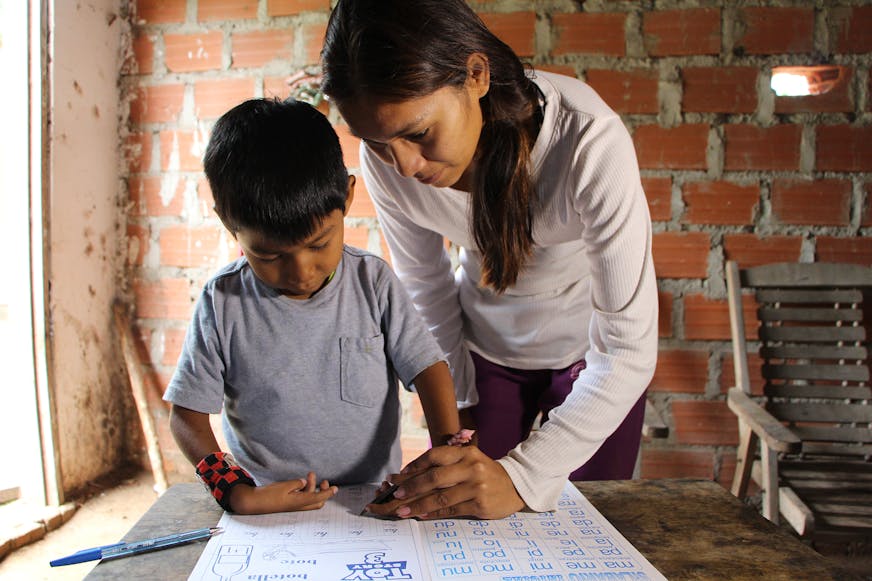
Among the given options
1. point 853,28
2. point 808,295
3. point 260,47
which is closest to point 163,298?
point 260,47

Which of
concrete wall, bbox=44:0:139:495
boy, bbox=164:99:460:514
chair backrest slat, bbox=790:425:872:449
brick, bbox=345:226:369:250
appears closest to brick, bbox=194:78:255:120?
concrete wall, bbox=44:0:139:495

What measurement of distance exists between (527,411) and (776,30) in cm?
129

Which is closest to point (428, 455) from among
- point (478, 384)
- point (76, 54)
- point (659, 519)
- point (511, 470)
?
point (511, 470)

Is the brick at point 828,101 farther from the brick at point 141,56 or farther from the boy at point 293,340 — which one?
the brick at point 141,56

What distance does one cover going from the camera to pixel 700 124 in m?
1.79

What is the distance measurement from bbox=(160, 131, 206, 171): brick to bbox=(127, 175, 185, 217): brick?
0.05 meters

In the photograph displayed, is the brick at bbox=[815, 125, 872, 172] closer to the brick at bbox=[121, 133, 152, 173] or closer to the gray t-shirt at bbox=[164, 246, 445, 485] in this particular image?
the gray t-shirt at bbox=[164, 246, 445, 485]

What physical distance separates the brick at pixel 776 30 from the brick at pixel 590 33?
0.32 m

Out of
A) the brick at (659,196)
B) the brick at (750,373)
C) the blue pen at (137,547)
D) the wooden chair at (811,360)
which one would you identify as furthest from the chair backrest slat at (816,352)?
the blue pen at (137,547)

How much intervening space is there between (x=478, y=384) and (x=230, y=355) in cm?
55

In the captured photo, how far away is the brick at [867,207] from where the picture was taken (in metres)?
1.77

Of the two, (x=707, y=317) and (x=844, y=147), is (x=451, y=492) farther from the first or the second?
(x=844, y=147)

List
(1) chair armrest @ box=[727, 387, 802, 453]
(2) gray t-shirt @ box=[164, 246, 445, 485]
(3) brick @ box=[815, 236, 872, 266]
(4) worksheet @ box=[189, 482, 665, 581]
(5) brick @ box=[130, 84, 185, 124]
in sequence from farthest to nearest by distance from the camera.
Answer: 1. (5) brick @ box=[130, 84, 185, 124]
2. (3) brick @ box=[815, 236, 872, 266]
3. (1) chair armrest @ box=[727, 387, 802, 453]
4. (2) gray t-shirt @ box=[164, 246, 445, 485]
5. (4) worksheet @ box=[189, 482, 665, 581]

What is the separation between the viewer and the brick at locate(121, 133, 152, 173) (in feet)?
6.74
